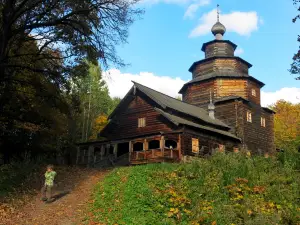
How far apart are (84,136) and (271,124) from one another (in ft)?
75.6

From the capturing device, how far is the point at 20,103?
23469mm

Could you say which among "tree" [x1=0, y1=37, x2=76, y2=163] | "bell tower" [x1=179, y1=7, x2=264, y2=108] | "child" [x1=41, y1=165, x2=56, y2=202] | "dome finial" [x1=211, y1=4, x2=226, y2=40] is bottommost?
"child" [x1=41, y1=165, x2=56, y2=202]

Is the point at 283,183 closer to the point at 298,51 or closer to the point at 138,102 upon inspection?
the point at 298,51

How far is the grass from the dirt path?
1.90 feet

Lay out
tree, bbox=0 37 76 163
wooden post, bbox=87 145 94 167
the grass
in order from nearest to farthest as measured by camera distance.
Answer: the grass < tree, bbox=0 37 76 163 < wooden post, bbox=87 145 94 167

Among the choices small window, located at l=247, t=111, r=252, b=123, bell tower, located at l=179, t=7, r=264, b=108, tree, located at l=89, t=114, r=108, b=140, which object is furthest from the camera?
tree, located at l=89, t=114, r=108, b=140

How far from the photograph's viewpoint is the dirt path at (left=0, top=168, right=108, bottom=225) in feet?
42.0

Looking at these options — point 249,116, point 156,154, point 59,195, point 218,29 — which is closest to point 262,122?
point 249,116

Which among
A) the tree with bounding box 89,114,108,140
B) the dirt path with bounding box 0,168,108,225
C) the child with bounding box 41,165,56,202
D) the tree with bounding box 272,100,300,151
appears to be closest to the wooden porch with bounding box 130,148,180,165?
the dirt path with bounding box 0,168,108,225

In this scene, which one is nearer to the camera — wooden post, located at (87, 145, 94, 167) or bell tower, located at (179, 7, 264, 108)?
wooden post, located at (87, 145, 94, 167)

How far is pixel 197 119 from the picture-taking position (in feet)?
105

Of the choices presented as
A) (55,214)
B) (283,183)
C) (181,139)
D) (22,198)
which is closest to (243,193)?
(283,183)

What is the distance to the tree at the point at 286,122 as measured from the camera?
51.3 metres

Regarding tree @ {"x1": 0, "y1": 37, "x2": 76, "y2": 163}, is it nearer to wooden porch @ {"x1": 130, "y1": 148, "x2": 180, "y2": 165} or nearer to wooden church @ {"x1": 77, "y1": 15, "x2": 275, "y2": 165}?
Result: wooden church @ {"x1": 77, "y1": 15, "x2": 275, "y2": 165}
